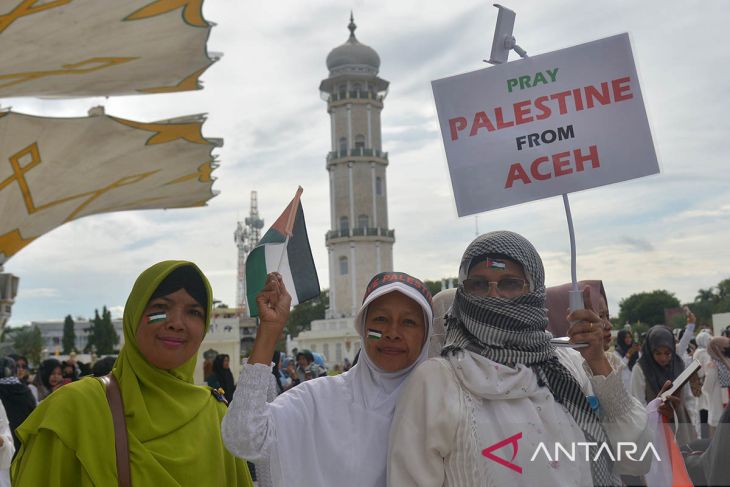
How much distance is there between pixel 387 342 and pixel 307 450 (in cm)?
39

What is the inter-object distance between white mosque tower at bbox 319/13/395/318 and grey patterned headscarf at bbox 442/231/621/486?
39.8 m

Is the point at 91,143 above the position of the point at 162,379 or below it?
above

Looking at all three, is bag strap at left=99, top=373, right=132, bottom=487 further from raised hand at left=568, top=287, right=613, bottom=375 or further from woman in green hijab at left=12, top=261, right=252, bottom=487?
raised hand at left=568, top=287, right=613, bottom=375

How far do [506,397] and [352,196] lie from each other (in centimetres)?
4121

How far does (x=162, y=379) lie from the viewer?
2.49 metres

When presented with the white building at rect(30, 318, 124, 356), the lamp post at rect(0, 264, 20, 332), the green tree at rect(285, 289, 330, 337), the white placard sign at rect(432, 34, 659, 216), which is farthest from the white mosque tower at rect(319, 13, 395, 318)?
the white building at rect(30, 318, 124, 356)

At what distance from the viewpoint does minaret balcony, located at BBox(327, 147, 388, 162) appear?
43.1 metres

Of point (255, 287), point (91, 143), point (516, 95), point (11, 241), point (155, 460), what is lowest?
point (155, 460)

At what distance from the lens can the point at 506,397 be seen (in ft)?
6.68

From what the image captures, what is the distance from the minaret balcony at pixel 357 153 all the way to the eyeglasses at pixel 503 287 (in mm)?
41032

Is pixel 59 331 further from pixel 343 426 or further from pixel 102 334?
pixel 343 426

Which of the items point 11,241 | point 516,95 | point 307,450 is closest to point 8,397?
point 307,450

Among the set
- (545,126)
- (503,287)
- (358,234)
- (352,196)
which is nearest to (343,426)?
(503,287)

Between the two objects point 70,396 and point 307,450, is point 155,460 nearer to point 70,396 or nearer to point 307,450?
point 70,396
